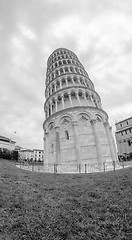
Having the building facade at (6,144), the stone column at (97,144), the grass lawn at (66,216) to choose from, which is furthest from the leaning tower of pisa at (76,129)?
the building facade at (6,144)

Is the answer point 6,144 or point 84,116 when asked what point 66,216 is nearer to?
point 84,116

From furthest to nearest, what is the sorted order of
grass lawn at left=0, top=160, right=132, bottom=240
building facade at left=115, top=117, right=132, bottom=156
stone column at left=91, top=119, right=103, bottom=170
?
building facade at left=115, top=117, right=132, bottom=156 < stone column at left=91, top=119, right=103, bottom=170 < grass lawn at left=0, top=160, right=132, bottom=240

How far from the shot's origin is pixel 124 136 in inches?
2105


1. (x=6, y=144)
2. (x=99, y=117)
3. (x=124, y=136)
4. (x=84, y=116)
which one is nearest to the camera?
(x=84, y=116)

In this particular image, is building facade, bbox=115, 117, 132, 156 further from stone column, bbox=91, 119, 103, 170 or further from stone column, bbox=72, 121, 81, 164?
stone column, bbox=72, 121, 81, 164

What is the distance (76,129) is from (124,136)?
38.7 m

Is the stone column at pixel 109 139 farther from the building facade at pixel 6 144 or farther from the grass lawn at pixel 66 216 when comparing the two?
the building facade at pixel 6 144

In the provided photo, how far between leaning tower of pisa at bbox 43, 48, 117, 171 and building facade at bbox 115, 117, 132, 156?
3026cm

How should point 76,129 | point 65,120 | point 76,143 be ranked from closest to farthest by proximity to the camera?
1. point 76,143
2. point 76,129
3. point 65,120

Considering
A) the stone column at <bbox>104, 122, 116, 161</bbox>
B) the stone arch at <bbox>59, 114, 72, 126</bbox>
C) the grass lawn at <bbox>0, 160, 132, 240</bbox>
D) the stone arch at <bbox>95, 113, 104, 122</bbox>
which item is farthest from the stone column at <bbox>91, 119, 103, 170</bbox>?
the grass lawn at <bbox>0, 160, 132, 240</bbox>

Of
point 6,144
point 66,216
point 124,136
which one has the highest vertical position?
point 124,136

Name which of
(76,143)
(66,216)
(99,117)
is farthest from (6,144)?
(66,216)

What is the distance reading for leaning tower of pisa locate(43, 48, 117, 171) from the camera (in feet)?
70.8

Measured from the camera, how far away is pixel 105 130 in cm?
2486
